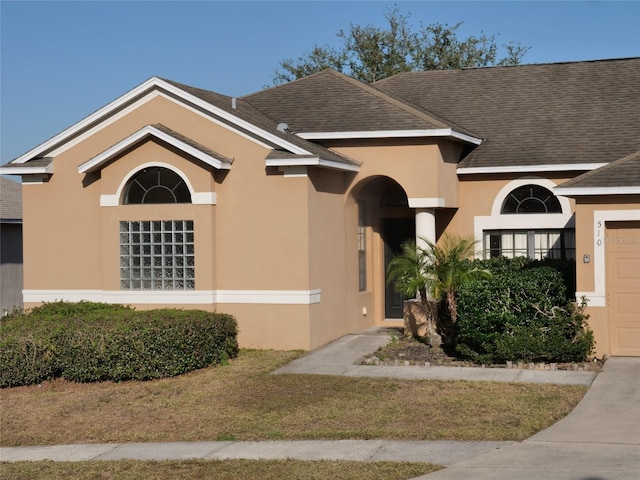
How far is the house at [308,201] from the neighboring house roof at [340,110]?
47 millimetres

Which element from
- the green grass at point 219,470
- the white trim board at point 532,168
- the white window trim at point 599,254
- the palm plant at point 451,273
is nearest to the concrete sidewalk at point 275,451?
the green grass at point 219,470

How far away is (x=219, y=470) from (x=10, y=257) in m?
16.8

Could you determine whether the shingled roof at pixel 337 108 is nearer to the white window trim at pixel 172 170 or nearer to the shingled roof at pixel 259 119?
the shingled roof at pixel 259 119

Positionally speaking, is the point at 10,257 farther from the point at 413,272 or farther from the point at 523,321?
the point at 523,321

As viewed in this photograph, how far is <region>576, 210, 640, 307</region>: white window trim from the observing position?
1559 cm

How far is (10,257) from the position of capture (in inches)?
1003

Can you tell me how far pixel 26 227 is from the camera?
19062 mm

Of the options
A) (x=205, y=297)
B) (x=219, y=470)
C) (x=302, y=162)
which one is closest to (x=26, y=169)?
(x=205, y=297)

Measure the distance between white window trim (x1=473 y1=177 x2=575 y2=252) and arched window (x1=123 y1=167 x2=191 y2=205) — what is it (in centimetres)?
583

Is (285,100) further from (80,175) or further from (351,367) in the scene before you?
(351,367)

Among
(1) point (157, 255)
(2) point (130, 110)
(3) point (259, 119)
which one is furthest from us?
(3) point (259, 119)

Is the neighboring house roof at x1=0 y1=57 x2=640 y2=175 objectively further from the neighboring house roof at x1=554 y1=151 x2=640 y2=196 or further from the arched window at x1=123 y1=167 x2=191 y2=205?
the neighboring house roof at x1=554 y1=151 x2=640 y2=196

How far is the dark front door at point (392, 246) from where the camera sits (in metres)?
20.7

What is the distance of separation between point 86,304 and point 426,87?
9.80 m
